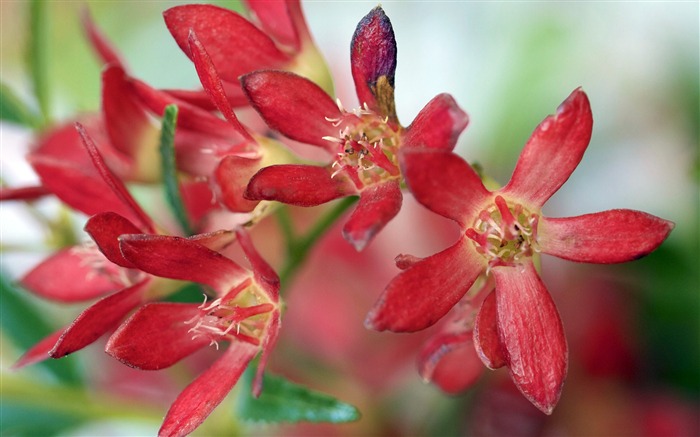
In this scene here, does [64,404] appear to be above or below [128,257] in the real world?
below

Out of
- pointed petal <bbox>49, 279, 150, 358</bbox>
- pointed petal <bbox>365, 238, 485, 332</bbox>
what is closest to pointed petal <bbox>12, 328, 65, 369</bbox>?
pointed petal <bbox>49, 279, 150, 358</bbox>

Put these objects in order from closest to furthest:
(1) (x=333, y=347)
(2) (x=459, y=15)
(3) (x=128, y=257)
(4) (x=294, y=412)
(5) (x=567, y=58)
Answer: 1. (3) (x=128, y=257)
2. (4) (x=294, y=412)
3. (1) (x=333, y=347)
4. (5) (x=567, y=58)
5. (2) (x=459, y=15)

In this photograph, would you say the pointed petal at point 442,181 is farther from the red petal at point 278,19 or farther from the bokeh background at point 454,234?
the bokeh background at point 454,234

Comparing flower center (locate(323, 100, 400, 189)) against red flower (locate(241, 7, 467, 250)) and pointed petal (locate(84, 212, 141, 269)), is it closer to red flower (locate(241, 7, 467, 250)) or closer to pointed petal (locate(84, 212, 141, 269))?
red flower (locate(241, 7, 467, 250))

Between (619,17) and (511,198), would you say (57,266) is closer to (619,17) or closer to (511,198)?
(511,198)

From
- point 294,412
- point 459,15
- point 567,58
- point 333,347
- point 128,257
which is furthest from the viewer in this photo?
point 459,15

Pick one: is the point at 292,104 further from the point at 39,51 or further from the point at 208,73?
the point at 39,51

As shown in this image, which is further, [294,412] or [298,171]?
[294,412]

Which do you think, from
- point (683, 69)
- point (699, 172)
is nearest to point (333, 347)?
point (699, 172)
